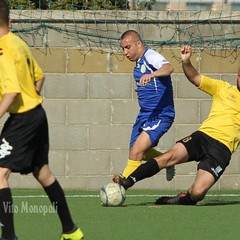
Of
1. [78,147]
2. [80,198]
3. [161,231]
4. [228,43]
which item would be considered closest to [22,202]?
[80,198]

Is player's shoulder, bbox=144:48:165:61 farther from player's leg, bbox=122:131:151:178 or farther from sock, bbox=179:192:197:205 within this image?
sock, bbox=179:192:197:205

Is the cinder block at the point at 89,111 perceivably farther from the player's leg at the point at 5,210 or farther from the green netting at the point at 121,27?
the player's leg at the point at 5,210

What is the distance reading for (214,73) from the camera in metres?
11.5

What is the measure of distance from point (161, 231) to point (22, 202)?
9.07 feet

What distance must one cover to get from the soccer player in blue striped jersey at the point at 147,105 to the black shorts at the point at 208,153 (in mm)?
683

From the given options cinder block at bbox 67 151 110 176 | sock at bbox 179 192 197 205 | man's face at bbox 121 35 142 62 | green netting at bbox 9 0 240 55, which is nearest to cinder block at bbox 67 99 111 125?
cinder block at bbox 67 151 110 176

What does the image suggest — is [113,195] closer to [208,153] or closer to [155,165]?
[155,165]

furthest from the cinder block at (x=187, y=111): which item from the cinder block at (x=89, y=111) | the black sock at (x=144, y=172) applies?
the black sock at (x=144, y=172)

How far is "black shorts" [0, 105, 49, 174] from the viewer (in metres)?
6.51

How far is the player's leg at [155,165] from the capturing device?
923cm

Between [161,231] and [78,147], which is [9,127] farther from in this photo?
[78,147]

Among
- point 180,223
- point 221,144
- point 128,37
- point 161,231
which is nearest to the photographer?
point 161,231

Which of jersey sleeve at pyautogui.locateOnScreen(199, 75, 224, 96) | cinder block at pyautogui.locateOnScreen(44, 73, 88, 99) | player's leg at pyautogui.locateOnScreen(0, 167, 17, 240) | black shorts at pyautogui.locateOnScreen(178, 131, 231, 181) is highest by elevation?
jersey sleeve at pyautogui.locateOnScreen(199, 75, 224, 96)

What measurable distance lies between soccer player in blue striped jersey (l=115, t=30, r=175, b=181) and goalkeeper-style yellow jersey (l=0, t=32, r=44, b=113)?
336cm
